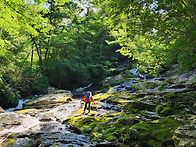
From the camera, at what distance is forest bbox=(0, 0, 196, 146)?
11938 millimetres

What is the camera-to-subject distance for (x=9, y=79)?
30000mm

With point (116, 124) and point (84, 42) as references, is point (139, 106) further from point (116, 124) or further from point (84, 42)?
point (84, 42)

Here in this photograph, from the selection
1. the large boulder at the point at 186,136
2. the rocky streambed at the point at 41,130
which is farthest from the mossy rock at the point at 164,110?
the large boulder at the point at 186,136

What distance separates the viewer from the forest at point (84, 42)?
1194cm

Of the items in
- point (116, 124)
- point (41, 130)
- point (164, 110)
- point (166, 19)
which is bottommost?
point (41, 130)

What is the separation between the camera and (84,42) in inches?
1710

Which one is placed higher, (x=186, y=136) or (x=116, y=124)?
(x=186, y=136)

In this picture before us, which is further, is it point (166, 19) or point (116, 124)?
point (116, 124)

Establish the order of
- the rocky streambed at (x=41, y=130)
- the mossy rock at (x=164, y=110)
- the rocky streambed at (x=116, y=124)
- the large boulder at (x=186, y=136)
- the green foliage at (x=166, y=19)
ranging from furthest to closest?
the mossy rock at (x=164, y=110), the rocky streambed at (x=41, y=130), the green foliage at (x=166, y=19), the rocky streambed at (x=116, y=124), the large boulder at (x=186, y=136)

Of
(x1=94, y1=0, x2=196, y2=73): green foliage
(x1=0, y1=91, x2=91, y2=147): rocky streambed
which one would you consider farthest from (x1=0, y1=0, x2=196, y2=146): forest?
(x1=0, y1=91, x2=91, y2=147): rocky streambed

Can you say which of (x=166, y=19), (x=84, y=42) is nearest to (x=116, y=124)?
(x=166, y=19)

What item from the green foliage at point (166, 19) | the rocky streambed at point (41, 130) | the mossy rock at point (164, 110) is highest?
the green foliage at point (166, 19)

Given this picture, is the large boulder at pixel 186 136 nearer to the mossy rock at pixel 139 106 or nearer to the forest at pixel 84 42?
the forest at pixel 84 42

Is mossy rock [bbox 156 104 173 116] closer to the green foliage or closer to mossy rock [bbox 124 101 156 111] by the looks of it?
mossy rock [bbox 124 101 156 111]
